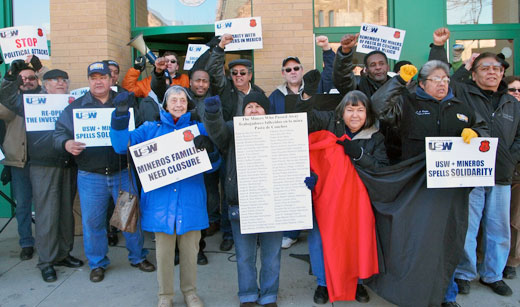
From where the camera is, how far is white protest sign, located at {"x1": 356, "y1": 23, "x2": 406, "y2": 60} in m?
5.67

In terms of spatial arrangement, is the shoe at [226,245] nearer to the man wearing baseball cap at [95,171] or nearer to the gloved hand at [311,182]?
the man wearing baseball cap at [95,171]

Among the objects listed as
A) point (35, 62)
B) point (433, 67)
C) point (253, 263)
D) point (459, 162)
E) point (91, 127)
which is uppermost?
point (35, 62)

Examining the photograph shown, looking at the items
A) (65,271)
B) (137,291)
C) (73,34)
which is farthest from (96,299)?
(73,34)

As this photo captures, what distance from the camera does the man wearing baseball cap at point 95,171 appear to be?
14.5ft

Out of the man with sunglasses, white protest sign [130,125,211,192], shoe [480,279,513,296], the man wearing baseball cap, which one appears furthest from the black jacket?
shoe [480,279,513,296]

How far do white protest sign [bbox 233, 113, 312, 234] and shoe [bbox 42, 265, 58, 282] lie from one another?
2357 millimetres

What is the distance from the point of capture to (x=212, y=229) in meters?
5.77

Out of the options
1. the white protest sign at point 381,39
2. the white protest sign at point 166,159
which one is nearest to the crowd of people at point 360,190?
the white protest sign at point 166,159

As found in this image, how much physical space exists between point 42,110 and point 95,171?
921 mm

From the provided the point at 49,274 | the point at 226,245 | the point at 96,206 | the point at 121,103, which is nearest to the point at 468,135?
the point at 121,103

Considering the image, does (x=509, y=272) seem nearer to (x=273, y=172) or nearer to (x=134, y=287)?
(x=273, y=172)

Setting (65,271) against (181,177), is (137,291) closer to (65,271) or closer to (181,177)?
(65,271)

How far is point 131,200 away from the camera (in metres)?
3.76

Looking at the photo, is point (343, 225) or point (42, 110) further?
point (42, 110)
